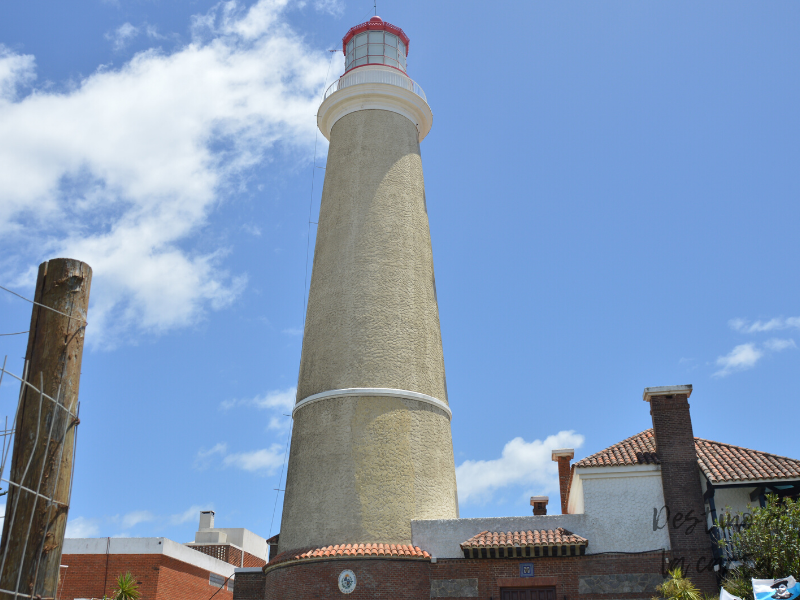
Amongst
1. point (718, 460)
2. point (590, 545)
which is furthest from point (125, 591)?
point (718, 460)

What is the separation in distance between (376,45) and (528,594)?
19.2m

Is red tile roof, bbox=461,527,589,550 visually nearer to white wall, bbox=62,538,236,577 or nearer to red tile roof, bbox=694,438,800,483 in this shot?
red tile roof, bbox=694,438,800,483

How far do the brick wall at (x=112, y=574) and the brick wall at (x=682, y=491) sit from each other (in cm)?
1617

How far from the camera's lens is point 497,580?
1936 cm

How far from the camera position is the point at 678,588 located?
1761 centimetres

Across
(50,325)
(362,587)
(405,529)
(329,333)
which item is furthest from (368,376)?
(50,325)

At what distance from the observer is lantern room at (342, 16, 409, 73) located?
28.0 meters

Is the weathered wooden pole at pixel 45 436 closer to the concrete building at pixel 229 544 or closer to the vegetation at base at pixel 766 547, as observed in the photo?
the vegetation at base at pixel 766 547

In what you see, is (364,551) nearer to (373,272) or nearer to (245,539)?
(373,272)

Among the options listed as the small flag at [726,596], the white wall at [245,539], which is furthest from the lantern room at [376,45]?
the white wall at [245,539]

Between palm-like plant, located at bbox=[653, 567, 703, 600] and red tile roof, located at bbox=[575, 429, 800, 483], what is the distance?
2.47 m

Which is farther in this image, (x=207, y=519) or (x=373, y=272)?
(x=207, y=519)

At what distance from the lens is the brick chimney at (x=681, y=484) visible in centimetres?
1920

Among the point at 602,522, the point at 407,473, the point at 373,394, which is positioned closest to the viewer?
the point at 602,522
